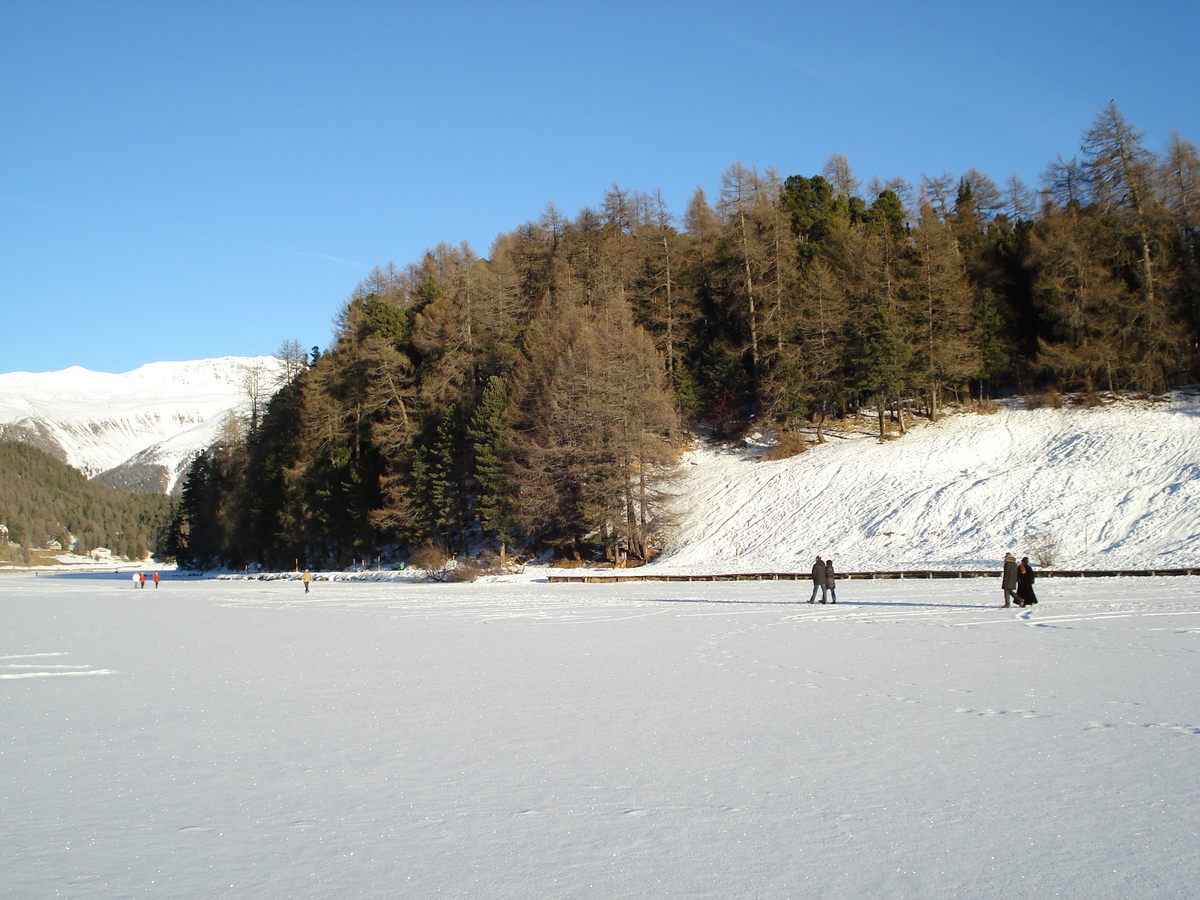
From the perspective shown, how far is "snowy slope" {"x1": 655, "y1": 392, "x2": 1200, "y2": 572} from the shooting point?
31.8m

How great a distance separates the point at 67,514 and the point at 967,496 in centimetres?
20229

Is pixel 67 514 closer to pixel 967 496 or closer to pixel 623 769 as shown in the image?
pixel 967 496

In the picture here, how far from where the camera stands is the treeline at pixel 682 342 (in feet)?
138

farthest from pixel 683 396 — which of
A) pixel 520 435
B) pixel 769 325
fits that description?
pixel 520 435

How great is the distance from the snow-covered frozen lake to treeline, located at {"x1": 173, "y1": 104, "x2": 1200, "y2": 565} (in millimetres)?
27100

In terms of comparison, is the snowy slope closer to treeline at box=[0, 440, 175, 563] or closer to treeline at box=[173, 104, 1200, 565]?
treeline at box=[173, 104, 1200, 565]

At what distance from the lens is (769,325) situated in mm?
49219

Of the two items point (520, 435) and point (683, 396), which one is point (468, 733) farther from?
point (683, 396)

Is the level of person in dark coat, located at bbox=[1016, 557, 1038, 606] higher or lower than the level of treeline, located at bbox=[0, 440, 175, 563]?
lower

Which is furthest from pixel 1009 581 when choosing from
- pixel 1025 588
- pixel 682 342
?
pixel 682 342

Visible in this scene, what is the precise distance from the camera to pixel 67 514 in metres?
184

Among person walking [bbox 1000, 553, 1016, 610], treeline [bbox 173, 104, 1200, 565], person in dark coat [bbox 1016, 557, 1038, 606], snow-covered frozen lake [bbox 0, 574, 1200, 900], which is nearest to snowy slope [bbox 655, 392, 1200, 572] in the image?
treeline [bbox 173, 104, 1200, 565]

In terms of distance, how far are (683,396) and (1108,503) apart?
2407cm

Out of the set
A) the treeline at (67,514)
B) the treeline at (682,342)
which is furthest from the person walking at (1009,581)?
the treeline at (67,514)
